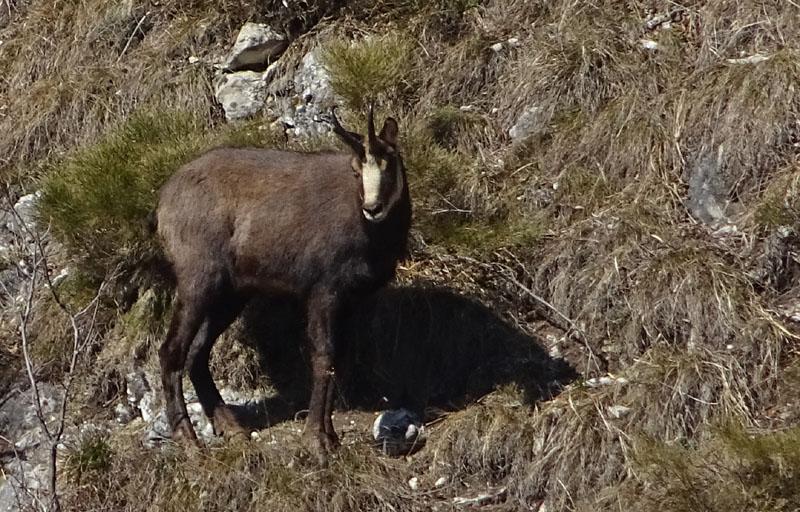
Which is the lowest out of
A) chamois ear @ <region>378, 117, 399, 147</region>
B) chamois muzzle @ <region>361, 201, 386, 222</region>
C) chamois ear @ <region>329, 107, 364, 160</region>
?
chamois muzzle @ <region>361, 201, 386, 222</region>

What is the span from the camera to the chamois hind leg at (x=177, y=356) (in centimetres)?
747

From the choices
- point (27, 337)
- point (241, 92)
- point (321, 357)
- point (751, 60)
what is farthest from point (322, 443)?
point (751, 60)

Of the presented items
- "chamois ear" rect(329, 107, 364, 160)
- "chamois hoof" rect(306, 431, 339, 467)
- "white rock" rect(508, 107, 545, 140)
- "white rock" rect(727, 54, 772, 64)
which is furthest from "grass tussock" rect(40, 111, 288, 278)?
"white rock" rect(727, 54, 772, 64)

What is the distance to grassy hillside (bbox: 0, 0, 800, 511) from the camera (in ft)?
22.7

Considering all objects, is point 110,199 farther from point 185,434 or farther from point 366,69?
point 366,69

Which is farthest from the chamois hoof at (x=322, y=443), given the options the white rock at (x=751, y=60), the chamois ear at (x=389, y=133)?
the white rock at (x=751, y=60)

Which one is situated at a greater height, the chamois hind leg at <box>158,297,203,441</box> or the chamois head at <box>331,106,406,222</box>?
the chamois head at <box>331,106,406,222</box>

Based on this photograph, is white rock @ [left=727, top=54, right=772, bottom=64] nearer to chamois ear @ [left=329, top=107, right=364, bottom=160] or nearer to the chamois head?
the chamois head

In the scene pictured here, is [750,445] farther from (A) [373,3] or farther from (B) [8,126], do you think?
(B) [8,126]

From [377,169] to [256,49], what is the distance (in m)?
3.13

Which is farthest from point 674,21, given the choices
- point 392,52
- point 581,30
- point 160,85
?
point 160,85

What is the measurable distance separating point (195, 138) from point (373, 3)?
6.75ft

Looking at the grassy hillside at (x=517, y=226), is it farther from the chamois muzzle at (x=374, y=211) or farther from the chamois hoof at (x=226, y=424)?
the chamois muzzle at (x=374, y=211)

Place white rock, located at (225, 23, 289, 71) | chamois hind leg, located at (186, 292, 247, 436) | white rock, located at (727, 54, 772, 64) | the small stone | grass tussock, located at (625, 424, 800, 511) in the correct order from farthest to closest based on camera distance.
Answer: white rock, located at (225, 23, 289, 71) < white rock, located at (727, 54, 772, 64) < the small stone < chamois hind leg, located at (186, 292, 247, 436) < grass tussock, located at (625, 424, 800, 511)
